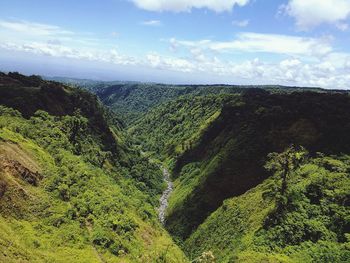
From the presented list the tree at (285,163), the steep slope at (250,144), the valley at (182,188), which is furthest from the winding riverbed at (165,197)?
the tree at (285,163)

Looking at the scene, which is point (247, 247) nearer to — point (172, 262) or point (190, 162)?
point (172, 262)

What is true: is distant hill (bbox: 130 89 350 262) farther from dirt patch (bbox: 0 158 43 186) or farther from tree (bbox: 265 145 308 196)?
dirt patch (bbox: 0 158 43 186)

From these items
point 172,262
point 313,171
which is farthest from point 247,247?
point 313,171

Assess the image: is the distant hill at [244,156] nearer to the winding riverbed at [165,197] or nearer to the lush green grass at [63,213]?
the winding riverbed at [165,197]

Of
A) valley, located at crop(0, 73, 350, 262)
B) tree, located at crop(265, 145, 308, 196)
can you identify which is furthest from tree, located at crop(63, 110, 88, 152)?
tree, located at crop(265, 145, 308, 196)

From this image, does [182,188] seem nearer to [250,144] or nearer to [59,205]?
[250,144]
